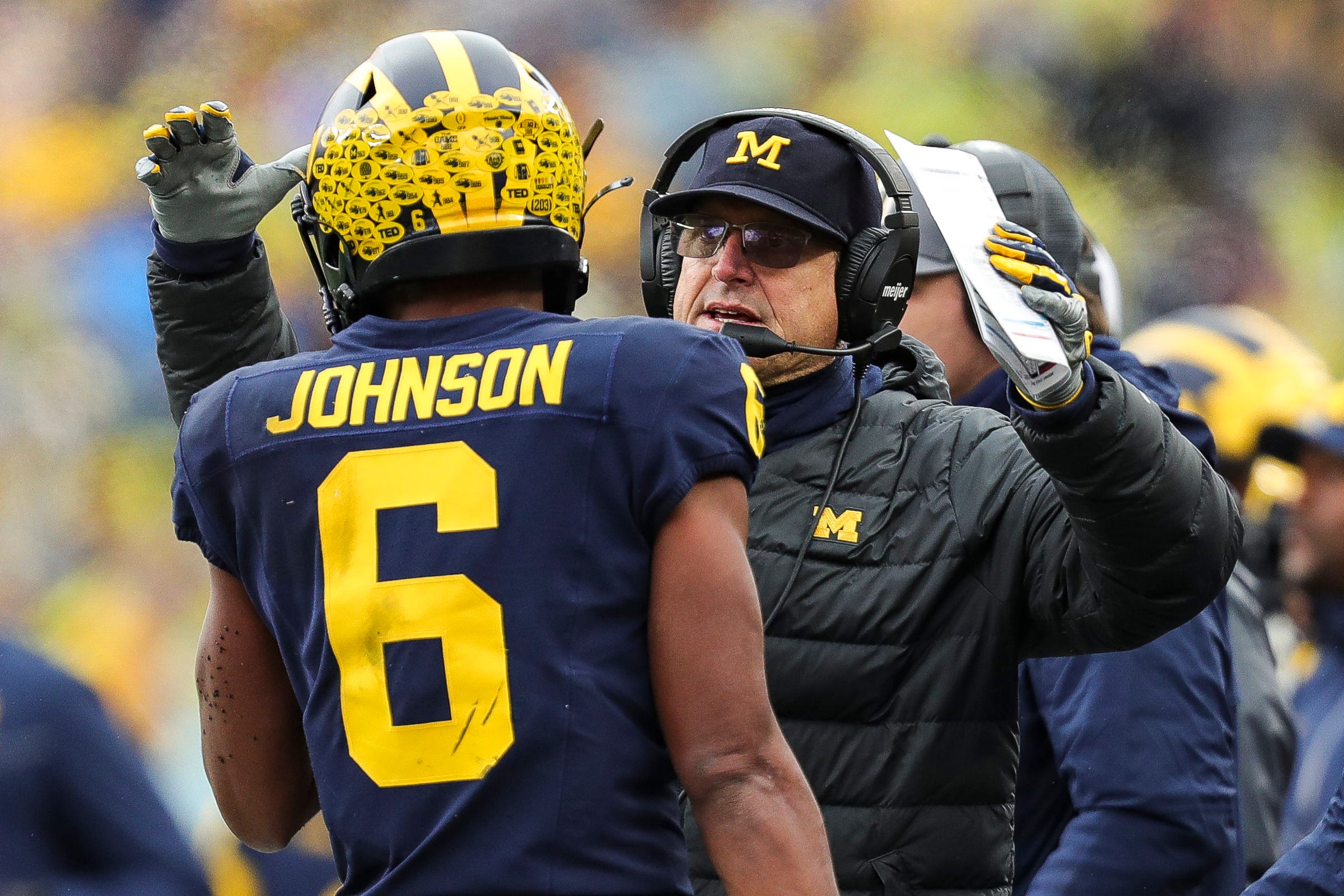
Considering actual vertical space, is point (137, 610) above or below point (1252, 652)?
below

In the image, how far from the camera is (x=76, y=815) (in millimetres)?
2850

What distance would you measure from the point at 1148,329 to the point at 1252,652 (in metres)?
2.43

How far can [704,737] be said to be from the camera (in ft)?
5.29

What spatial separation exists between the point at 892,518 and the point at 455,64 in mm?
855

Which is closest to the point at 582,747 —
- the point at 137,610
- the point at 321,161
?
the point at 321,161

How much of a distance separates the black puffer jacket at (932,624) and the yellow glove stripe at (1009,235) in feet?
0.92

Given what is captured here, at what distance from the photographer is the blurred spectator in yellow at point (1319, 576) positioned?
4.42m

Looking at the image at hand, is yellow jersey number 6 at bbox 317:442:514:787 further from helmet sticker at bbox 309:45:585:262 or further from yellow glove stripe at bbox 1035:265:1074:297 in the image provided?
yellow glove stripe at bbox 1035:265:1074:297

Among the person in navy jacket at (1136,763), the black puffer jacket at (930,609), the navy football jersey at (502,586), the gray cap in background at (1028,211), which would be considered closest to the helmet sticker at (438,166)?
the navy football jersey at (502,586)

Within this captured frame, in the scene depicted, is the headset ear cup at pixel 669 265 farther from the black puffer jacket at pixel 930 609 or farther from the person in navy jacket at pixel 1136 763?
the person in navy jacket at pixel 1136 763

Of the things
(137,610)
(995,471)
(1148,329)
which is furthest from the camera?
(137,610)

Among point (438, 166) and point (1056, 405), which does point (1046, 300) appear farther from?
point (438, 166)

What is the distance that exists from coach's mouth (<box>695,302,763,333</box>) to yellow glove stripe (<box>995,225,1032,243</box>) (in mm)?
482

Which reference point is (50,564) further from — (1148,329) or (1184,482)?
(1184,482)
